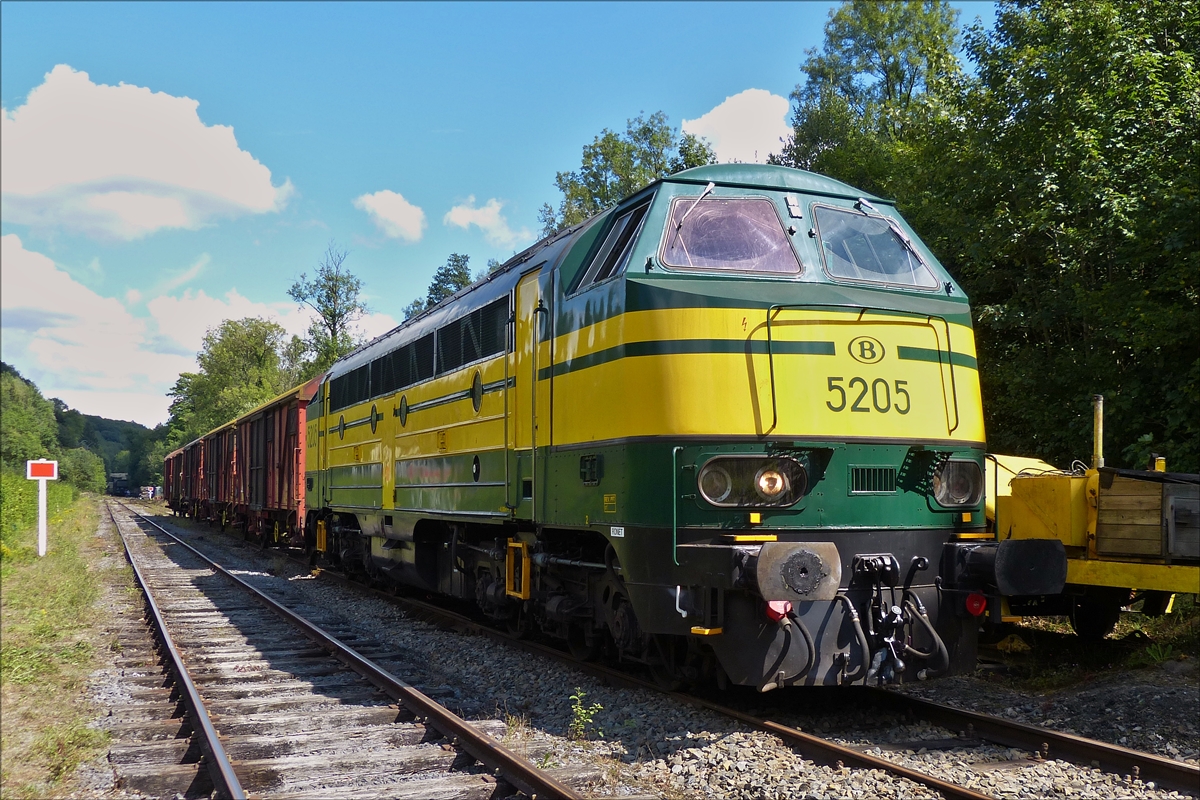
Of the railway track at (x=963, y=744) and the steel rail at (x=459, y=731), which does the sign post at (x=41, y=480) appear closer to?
the steel rail at (x=459, y=731)

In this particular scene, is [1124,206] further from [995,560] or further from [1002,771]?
[1002,771]

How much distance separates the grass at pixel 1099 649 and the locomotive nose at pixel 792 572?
10.2 ft

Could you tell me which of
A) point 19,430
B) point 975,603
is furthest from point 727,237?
point 19,430

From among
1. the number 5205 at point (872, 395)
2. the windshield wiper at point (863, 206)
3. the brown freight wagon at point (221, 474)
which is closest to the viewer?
the number 5205 at point (872, 395)

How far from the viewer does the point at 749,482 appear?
19.3 ft

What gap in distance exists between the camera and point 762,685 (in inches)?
223

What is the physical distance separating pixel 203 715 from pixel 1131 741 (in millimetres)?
5987

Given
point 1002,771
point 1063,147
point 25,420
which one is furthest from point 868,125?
point 25,420

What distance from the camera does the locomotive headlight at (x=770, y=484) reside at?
5.88 m

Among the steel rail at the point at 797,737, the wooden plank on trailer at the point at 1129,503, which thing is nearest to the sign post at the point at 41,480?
the steel rail at the point at 797,737

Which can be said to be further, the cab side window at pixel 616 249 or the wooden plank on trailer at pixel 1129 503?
the wooden plank on trailer at pixel 1129 503

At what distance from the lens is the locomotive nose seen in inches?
215

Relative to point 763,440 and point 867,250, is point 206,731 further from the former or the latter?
point 867,250

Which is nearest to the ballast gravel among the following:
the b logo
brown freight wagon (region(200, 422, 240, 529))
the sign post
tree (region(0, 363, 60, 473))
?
the b logo
